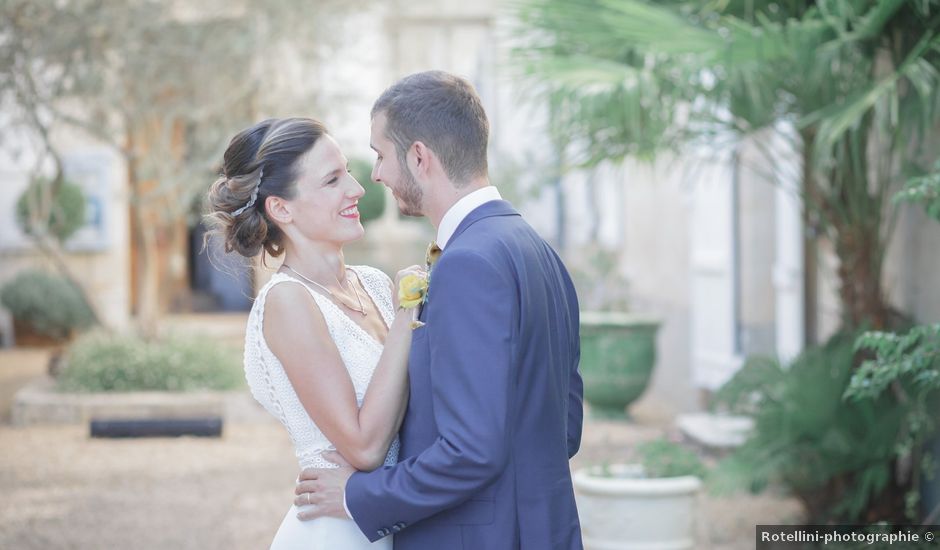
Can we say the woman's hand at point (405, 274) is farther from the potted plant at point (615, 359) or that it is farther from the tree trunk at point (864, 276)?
the potted plant at point (615, 359)

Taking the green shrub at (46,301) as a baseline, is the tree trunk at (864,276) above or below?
above

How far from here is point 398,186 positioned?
2.57 meters

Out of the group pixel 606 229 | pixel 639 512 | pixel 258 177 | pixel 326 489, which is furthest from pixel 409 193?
pixel 606 229

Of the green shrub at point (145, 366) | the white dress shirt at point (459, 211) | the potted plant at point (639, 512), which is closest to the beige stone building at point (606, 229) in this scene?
the white dress shirt at point (459, 211)

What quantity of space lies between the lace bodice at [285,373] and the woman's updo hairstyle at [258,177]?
→ 6.1 inches

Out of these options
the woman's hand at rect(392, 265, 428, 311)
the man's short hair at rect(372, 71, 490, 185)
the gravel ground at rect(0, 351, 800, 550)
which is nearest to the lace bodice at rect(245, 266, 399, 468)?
the woman's hand at rect(392, 265, 428, 311)

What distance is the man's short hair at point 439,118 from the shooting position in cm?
251

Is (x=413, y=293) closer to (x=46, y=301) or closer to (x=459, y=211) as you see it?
(x=459, y=211)

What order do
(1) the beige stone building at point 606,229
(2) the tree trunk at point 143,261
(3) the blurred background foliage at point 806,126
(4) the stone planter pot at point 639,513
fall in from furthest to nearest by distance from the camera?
1. (2) the tree trunk at point 143,261
2. (1) the beige stone building at point 606,229
3. (4) the stone planter pot at point 639,513
4. (3) the blurred background foliage at point 806,126

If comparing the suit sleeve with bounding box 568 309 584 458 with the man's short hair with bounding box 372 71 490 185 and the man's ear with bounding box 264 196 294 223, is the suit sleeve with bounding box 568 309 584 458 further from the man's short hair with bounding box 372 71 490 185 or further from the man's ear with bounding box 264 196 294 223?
the man's ear with bounding box 264 196 294 223

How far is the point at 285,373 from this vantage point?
2.78 m

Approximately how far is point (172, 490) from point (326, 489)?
5801 millimetres

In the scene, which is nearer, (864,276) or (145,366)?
(864,276)

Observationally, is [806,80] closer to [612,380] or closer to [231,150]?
[231,150]
